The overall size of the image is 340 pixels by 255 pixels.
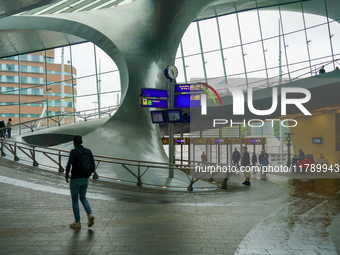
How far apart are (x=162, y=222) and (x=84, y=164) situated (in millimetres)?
1991

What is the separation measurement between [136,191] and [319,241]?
6.19 meters

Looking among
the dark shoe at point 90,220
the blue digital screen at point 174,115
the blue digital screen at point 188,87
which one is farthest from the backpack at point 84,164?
the blue digital screen at point 188,87

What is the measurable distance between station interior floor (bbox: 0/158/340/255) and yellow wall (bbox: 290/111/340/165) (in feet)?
41.1

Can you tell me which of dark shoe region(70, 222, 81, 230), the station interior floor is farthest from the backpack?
the station interior floor

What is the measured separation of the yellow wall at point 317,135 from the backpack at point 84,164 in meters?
20.1

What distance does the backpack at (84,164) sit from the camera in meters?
6.36

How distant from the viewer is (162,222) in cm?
675

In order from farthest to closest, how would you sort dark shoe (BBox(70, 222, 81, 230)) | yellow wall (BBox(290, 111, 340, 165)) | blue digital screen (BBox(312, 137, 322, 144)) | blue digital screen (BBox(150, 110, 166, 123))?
1. blue digital screen (BBox(312, 137, 322, 144))
2. yellow wall (BBox(290, 111, 340, 165))
3. blue digital screen (BBox(150, 110, 166, 123))
4. dark shoe (BBox(70, 222, 81, 230))

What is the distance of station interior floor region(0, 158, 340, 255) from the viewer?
519 cm

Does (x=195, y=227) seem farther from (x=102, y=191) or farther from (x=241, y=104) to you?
(x=241, y=104)

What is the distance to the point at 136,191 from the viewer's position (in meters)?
10.6

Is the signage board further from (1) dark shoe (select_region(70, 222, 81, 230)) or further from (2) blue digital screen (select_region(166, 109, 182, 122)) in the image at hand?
(1) dark shoe (select_region(70, 222, 81, 230))

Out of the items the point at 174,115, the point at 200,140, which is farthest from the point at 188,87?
the point at 200,140

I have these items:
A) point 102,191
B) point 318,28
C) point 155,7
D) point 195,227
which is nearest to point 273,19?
point 318,28
